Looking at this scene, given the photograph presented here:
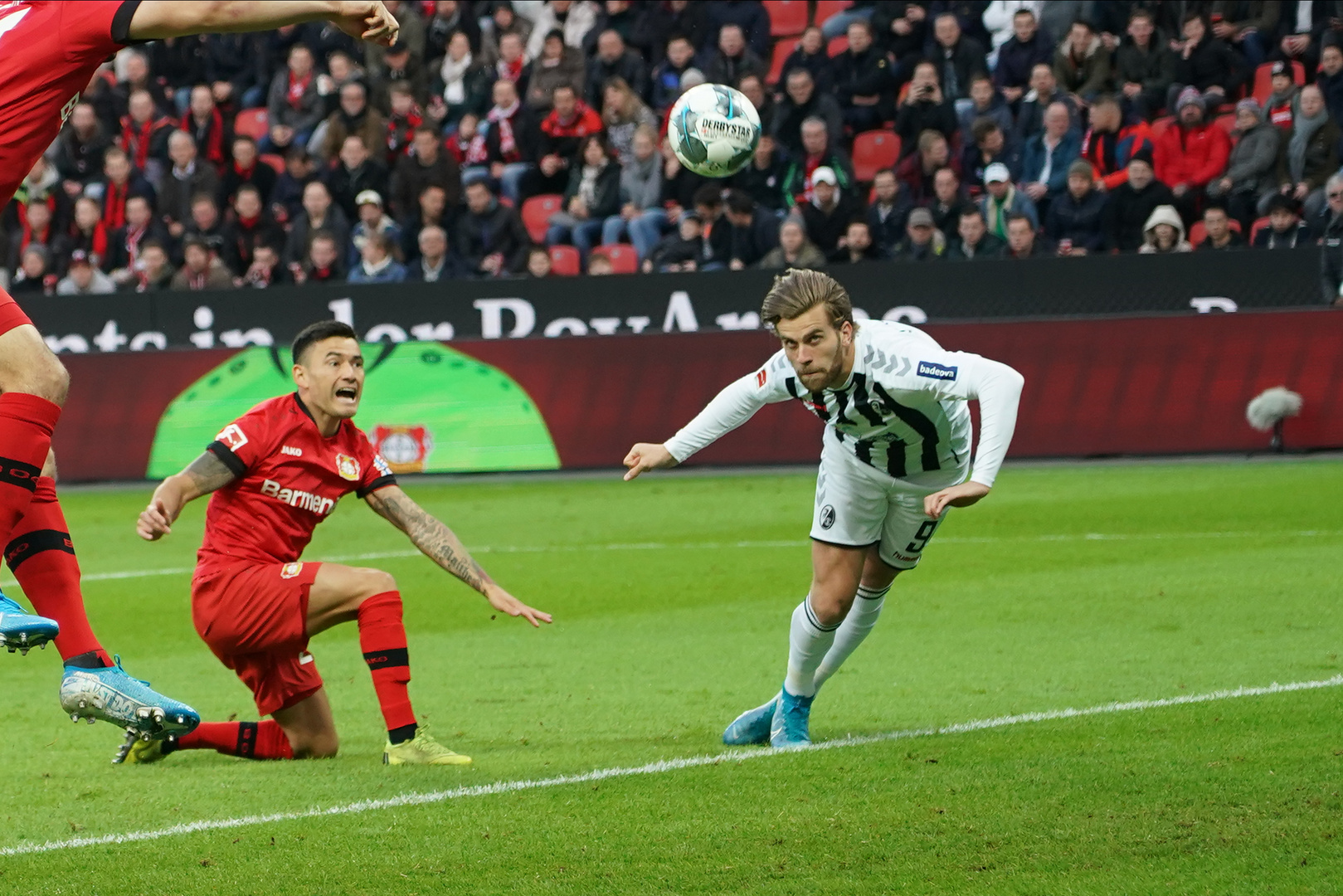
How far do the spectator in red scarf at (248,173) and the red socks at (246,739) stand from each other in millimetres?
14661

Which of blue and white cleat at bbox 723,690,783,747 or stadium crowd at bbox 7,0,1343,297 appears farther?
stadium crowd at bbox 7,0,1343,297

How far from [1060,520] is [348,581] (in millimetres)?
7775

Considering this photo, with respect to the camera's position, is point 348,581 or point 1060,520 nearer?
point 348,581

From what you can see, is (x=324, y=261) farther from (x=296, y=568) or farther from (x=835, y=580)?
(x=835, y=580)

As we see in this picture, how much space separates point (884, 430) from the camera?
6664 mm

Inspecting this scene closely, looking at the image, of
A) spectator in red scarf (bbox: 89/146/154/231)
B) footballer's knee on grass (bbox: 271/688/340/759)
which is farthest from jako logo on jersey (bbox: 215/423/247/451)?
spectator in red scarf (bbox: 89/146/154/231)

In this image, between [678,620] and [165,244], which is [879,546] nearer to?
[678,620]

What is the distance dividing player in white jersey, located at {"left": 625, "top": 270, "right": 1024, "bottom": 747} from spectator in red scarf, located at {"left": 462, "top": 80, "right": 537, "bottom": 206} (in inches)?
548

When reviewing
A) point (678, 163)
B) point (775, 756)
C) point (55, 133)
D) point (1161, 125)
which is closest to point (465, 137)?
point (678, 163)

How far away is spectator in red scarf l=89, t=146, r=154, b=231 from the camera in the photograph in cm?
2112

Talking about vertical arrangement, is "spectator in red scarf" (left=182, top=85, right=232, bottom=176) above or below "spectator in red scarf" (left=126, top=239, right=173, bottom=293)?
above

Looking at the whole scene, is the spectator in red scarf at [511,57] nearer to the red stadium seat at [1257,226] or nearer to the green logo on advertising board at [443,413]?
the green logo on advertising board at [443,413]

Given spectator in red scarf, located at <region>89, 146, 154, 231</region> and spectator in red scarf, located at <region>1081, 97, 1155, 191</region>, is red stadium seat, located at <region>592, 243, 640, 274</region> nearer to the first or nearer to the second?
spectator in red scarf, located at <region>1081, 97, 1155, 191</region>

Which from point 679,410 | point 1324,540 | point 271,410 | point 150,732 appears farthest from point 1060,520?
point 150,732
